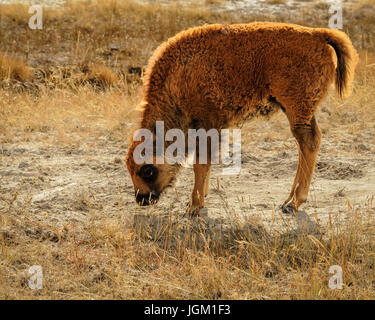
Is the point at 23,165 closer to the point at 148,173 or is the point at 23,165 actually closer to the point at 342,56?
the point at 148,173

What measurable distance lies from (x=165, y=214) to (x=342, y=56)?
8.31 ft

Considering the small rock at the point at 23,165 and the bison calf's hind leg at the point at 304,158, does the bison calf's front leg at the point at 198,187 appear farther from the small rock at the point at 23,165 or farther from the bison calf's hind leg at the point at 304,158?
the small rock at the point at 23,165

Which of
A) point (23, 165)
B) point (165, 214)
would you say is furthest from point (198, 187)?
point (23, 165)

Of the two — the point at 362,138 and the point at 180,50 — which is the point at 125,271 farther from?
the point at 362,138

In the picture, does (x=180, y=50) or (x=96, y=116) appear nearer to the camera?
(x=180, y=50)

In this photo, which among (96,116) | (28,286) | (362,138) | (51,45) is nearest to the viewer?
(28,286)

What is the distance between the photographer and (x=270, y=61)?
5.06 m

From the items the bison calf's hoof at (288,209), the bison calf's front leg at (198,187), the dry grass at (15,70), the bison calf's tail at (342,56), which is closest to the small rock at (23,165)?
the bison calf's front leg at (198,187)

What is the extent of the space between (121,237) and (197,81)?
178 centimetres

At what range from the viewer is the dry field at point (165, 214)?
12.6 feet

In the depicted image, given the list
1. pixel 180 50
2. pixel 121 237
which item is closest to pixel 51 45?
pixel 180 50

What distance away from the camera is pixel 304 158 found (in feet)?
17.2

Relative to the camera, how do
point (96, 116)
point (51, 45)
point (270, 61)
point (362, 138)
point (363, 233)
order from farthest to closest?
point (51, 45), point (96, 116), point (362, 138), point (270, 61), point (363, 233)

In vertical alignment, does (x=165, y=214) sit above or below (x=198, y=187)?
below
